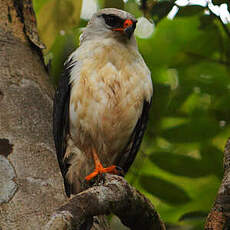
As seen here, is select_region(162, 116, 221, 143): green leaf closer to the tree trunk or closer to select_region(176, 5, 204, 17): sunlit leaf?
select_region(176, 5, 204, 17): sunlit leaf

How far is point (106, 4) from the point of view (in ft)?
11.3

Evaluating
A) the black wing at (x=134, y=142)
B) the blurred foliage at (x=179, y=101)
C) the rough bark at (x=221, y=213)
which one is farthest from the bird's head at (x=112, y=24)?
the rough bark at (x=221, y=213)

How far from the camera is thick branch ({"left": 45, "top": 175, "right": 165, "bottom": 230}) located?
1.88 meters

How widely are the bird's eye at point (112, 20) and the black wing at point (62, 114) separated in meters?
0.49

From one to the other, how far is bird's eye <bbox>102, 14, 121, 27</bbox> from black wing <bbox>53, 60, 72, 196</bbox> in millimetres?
488

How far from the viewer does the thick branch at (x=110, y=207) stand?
1.88 meters

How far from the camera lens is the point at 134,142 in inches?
142

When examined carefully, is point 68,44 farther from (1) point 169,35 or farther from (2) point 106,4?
(1) point 169,35

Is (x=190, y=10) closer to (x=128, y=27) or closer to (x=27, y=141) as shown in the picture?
(x=128, y=27)

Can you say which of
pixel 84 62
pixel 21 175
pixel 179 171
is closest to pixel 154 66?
pixel 84 62

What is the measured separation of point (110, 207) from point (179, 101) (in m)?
1.61

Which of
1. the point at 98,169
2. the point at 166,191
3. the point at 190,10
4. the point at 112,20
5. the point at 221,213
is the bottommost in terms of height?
the point at 166,191

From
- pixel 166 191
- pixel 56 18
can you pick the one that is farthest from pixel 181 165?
pixel 56 18

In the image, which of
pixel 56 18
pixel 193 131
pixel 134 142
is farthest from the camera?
pixel 56 18
